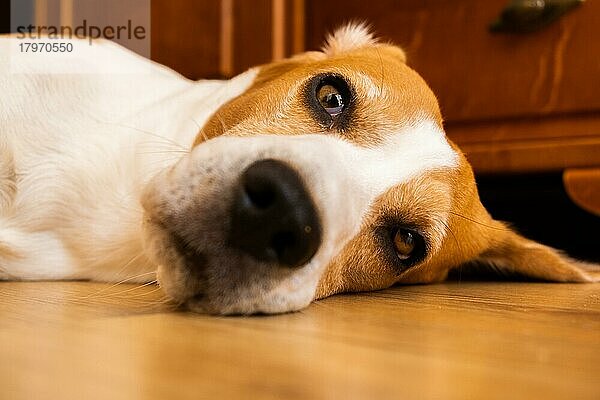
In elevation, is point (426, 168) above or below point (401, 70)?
below

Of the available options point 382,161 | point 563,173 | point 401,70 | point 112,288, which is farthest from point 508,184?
point 112,288

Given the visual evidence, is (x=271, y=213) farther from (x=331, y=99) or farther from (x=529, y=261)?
(x=529, y=261)

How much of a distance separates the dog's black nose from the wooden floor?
11 centimetres

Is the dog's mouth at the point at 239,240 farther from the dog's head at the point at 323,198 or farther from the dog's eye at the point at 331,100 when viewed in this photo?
the dog's eye at the point at 331,100

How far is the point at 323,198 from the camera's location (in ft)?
3.27

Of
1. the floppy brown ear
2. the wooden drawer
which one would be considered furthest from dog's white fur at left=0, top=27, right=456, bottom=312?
the wooden drawer

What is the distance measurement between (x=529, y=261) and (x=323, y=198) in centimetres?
91

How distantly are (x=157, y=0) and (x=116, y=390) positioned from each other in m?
2.28

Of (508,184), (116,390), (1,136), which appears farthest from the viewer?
(508,184)

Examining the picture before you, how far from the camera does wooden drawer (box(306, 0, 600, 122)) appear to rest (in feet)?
7.28

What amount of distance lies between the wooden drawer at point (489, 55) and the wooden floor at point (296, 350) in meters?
1.26

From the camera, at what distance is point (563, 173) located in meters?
2.28

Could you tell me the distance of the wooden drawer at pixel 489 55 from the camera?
2219mm

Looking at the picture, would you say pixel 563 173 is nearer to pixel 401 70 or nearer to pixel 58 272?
pixel 401 70
